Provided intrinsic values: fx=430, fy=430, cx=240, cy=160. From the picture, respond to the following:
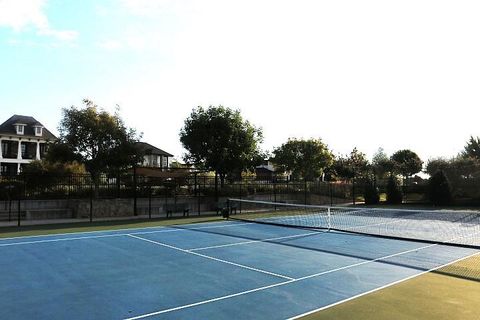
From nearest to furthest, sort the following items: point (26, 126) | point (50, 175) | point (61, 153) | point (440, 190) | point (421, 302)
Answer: point (421, 302), point (50, 175), point (61, 153), point (440, 190), point (26, 126)

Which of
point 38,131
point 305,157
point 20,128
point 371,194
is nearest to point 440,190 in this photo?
point 371,194

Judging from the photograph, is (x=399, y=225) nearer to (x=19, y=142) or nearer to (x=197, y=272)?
(x=197, y=272)

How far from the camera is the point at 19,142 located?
54750 millimetres

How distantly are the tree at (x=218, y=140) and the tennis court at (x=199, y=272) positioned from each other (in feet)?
41.7

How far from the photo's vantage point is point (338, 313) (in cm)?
754

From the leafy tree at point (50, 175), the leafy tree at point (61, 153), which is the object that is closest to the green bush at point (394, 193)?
the leafy tree at point (50, 175)

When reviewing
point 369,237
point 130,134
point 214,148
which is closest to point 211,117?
point 214,148

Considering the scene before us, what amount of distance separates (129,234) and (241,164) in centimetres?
1393

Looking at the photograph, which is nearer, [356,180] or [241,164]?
[241,164]

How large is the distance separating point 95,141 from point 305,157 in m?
33.0

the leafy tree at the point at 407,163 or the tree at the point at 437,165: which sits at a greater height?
the leafy tree at the point at 407,163

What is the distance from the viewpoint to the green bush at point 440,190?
33.8m

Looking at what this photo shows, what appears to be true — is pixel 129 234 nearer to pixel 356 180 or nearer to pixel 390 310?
pixel 390 310

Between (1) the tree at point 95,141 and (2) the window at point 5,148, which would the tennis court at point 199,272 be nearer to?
(1) the tree at point 95,141
